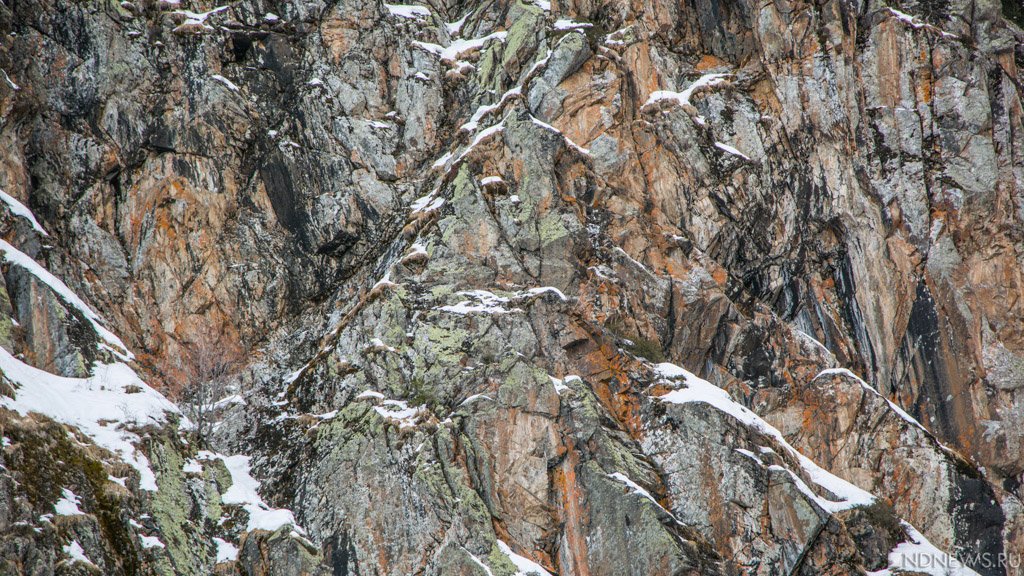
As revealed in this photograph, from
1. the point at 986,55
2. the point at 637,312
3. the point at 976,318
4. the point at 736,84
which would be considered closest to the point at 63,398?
the point at 637,312

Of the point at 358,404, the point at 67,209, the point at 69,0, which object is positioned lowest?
the point at 358,404

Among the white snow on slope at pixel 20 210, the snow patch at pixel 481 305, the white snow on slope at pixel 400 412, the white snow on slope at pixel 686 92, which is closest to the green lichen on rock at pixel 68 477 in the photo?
the white snow on slope at pixel 400 412

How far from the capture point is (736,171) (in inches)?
1350

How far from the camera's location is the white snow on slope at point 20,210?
1185 inches

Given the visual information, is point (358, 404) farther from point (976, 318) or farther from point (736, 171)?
point (976, 318)

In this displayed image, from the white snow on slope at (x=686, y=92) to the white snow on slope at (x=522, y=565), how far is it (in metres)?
19.5

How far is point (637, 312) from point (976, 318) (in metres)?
14.4

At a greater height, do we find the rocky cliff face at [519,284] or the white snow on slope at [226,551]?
the rocky cliff face at [519,284]

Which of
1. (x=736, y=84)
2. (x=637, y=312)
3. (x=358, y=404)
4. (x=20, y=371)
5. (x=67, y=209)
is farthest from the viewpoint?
(x=736, y=84)

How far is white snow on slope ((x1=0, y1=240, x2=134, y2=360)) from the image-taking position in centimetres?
2692

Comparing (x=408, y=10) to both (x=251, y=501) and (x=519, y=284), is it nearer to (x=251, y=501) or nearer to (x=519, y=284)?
(x=519, y=284)

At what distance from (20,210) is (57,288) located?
540cm

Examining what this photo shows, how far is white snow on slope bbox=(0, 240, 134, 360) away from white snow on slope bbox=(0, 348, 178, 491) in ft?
3.88

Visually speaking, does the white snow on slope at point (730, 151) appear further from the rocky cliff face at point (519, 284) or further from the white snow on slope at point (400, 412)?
the white snow on slope at point (400, 412)
